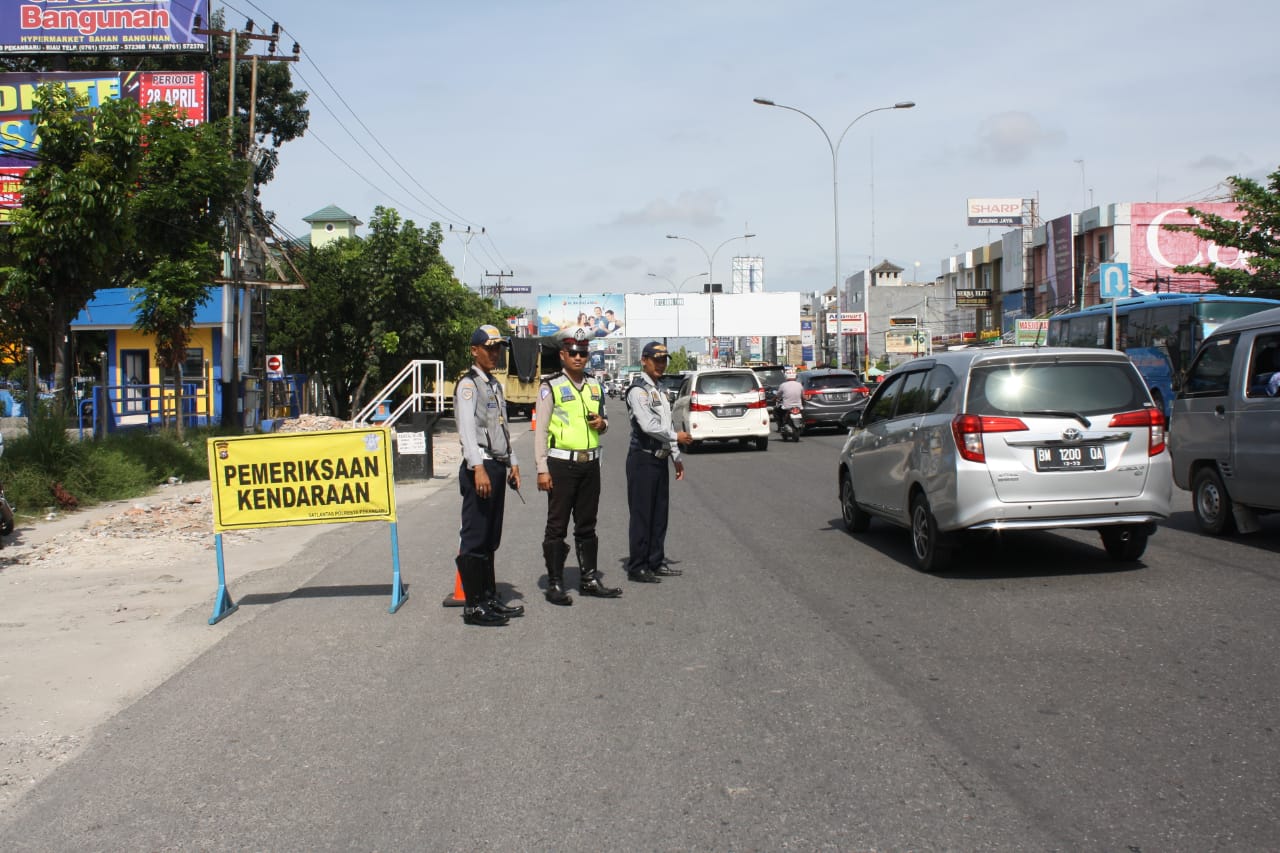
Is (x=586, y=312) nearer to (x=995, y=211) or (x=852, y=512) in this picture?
(x=995, y=211)

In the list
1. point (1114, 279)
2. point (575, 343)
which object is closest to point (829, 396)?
point (1114, 279)

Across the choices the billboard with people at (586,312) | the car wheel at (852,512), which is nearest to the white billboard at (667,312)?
the billboard with people at (586,312)

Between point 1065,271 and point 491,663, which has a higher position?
point 1065,271

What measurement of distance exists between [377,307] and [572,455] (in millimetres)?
29578

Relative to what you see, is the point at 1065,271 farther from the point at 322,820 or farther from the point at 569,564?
the point at 322,820

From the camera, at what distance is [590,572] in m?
7.97

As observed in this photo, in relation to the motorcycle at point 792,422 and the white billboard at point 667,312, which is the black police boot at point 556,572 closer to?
the motorcycle at point 792,422

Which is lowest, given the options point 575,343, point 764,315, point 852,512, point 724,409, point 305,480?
point 852,512

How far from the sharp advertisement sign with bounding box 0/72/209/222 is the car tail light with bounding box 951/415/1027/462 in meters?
24.1

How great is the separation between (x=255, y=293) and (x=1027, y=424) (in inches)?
1211

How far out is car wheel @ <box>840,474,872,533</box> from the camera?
10.6m

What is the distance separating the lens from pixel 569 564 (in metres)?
9.55

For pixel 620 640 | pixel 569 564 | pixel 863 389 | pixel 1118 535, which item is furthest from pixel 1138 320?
pixel 620 640

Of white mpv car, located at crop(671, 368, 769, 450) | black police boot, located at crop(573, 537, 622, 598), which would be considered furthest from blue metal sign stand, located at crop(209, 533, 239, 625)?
white mpv car, located at crop(671, 368, 769, 450)
